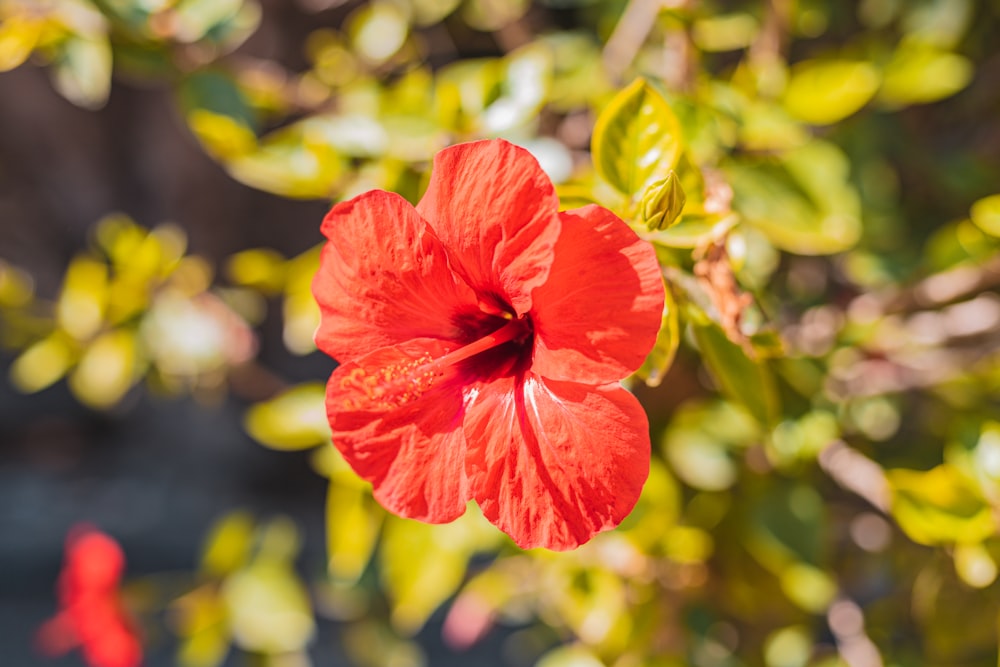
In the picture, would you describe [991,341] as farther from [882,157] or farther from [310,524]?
[310,524]

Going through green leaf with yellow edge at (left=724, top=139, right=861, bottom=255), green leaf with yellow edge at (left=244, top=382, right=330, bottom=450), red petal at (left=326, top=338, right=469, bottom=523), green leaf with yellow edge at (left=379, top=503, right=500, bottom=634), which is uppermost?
red petal at (left=326, top=338, right=469, bottom=523)

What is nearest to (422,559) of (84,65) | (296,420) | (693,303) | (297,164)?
(296,420)

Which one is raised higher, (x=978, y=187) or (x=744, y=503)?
(x=978, y=187)

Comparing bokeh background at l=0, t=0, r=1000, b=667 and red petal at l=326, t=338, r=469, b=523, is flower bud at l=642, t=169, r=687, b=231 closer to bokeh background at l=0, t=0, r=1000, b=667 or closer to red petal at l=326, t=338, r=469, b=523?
bokeh background at l=0, t=0, r=1000, b=667

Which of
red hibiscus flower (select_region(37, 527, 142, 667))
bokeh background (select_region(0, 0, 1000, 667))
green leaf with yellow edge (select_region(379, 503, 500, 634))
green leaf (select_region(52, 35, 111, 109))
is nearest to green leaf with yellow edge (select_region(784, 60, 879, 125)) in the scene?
bokeh background (select_region(0, 0, 1000, 667))

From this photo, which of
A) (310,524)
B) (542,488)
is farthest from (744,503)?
(310,524)

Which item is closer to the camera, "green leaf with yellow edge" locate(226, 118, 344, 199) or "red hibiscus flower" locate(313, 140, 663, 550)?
"red hibiscus flower" locate(313, 140, 663, 550)

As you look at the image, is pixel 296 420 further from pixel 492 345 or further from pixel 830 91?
pixel 830 91
